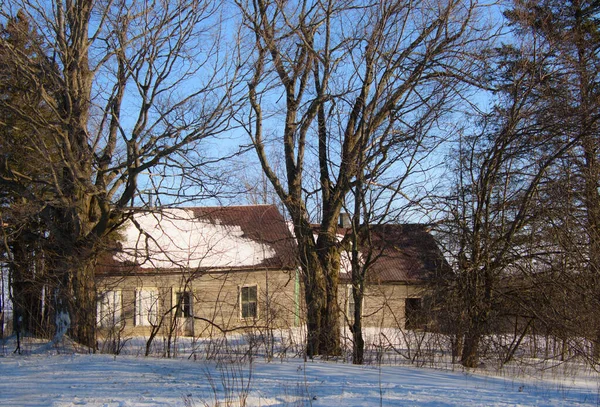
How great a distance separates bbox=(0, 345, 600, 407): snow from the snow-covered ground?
0.01 meters

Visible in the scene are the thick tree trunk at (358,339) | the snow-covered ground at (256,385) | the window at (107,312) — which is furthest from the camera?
the window at (107,312)

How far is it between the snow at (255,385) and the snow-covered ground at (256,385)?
0.01 meters

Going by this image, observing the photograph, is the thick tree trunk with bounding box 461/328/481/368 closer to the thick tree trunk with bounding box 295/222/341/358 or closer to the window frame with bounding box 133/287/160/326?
the thick tree trunk with bounding box 295/222/341/358

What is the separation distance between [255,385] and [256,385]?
0.01 m

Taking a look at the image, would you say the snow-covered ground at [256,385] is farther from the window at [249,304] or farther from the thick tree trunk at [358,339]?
the window at [249,304]

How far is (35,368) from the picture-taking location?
9047mm

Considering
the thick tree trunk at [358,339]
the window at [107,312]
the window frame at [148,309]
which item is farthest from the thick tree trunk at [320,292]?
the window at [107,312]

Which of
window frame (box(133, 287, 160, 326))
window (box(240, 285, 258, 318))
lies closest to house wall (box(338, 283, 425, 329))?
window (box(240, 285, 258, 318))

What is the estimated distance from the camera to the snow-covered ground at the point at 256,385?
270 inches

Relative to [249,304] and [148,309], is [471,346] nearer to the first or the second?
[148,309]

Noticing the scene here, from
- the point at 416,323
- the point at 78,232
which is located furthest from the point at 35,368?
the point at 416,323

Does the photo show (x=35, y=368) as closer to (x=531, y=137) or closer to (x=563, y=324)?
(x=563, y=324)

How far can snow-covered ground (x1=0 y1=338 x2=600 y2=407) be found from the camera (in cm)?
686

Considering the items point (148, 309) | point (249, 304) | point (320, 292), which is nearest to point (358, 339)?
point (320, 292)
